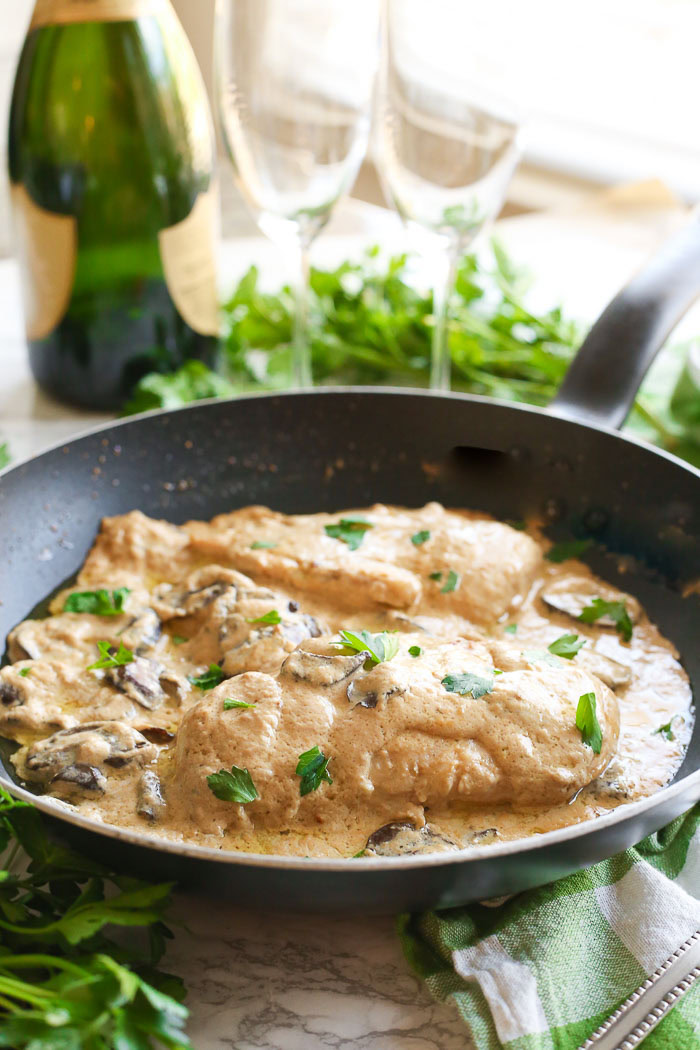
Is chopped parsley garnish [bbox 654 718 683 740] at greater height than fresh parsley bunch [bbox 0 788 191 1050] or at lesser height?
lesser

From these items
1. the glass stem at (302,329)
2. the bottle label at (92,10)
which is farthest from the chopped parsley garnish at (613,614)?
the bottle label at (92,10)

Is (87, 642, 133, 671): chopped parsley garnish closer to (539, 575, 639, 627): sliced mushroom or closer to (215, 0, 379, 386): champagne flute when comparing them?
(539, 575, 639, 627): sliced mushroom

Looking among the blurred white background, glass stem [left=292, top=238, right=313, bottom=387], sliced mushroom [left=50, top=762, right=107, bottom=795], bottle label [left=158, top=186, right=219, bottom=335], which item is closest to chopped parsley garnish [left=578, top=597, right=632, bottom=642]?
sliced mushroom [left=50, top=762, right=107, bottom=795]

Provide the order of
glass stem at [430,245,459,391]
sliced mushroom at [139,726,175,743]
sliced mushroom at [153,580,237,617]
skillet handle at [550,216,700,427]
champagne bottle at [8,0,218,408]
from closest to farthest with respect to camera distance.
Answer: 1. sliced mushroom at [139,726,175,743]
2. sliced mushroom at [153,580,237,617]
3. skillet handle at [550,216,700,427]
4. glass stem at [430,245,459,391]
5. champagne bottle at [8,0,218,408]

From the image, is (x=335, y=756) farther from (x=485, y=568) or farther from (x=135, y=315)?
(x=135, y=315)

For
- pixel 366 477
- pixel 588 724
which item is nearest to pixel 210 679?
pixel 588 724

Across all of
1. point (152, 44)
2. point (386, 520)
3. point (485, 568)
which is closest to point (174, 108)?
point (152, 44)

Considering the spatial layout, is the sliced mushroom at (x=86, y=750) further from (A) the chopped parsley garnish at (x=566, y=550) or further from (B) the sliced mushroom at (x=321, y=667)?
(A) the chopped parsley garnish at (x=566, y=550)
